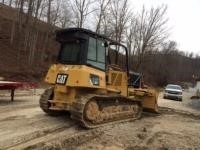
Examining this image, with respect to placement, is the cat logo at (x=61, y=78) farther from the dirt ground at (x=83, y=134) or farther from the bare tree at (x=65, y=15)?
the bare tree at (x=65, y=15)

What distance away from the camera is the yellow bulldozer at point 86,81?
10.2 m

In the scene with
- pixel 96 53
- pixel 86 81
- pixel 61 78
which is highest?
pixel 96 53

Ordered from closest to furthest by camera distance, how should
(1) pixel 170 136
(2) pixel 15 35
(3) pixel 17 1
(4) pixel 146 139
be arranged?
1. (4) pixel 146 139
2. (1) pixel 170 136
3. (3) pixel 17 1
4. (2) pixel 15 35

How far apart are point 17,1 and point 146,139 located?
88.5ft

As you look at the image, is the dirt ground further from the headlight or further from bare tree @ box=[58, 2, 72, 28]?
bare tree @ box=[58, 2, 72, 28]

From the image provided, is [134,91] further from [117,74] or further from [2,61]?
[2,61]

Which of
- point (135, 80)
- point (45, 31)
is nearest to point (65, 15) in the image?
point (45, 31)

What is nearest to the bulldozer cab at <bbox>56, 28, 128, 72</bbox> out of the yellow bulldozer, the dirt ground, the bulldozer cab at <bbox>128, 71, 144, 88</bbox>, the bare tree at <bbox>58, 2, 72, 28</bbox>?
the yellow bulldozer

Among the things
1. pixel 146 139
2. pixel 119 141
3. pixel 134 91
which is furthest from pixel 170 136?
pixel 134 91

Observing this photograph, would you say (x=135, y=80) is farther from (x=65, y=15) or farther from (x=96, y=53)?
(x=65, y=15)

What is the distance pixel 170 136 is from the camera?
10258 millimetres

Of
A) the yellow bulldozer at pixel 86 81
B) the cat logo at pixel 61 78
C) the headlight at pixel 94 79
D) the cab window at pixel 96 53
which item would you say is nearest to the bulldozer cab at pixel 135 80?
the yellow bulldozer at pixel 86 81

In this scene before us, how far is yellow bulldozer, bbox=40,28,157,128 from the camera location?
10.2m

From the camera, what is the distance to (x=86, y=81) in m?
10.2
